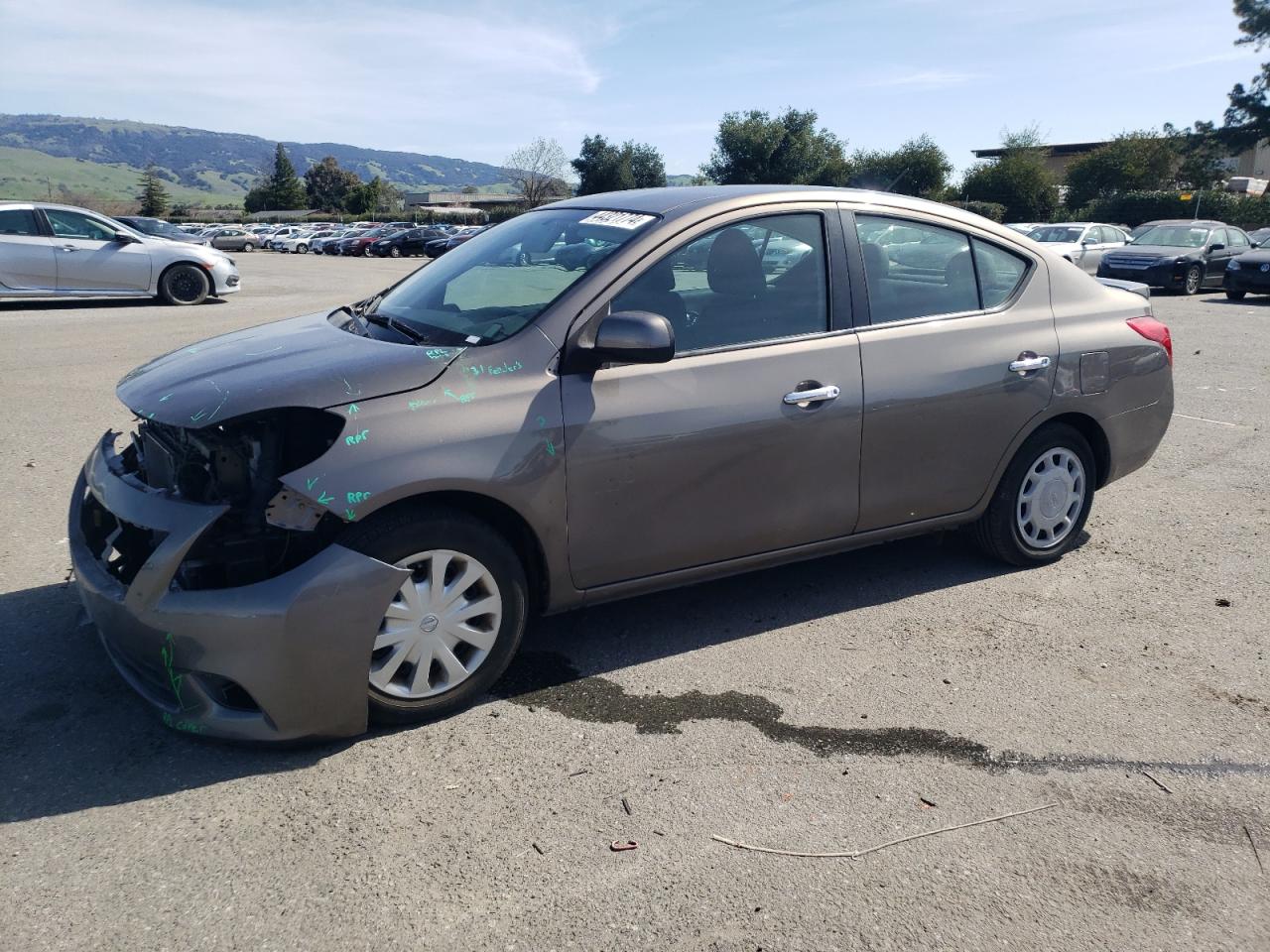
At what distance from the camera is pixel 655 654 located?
3947 millimetres

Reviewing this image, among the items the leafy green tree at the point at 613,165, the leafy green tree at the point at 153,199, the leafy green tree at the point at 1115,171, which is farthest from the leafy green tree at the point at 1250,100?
the leafy green tree at the point at 153,199

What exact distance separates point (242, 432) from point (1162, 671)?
3491 millimetres

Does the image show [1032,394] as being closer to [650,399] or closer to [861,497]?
[861,497]

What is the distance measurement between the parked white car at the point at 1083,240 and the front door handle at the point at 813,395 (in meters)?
19.1

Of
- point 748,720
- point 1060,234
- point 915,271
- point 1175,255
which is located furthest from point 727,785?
point 1060,234

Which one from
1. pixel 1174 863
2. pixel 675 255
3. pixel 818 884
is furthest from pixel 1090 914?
pixel 675 255

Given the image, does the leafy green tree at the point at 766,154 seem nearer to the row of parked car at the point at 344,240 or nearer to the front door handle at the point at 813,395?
the row of parked car at the point at 344,240

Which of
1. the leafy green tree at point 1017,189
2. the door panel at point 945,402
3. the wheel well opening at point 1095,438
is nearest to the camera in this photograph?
the door panel at point 945,402

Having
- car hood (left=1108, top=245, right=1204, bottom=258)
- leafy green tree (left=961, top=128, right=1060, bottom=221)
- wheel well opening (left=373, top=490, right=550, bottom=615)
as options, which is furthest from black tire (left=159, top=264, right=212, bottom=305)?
leafy green tree (left=961, top=128, right=1060, bottom=221)

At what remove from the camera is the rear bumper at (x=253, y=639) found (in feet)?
9.75

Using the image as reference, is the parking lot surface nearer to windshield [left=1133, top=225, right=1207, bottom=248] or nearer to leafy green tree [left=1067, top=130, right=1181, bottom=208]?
windshield [left=1133, top=225, right=1207, bottom=248]

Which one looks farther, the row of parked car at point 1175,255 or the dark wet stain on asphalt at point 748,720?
the row of parked car at point 1175,255

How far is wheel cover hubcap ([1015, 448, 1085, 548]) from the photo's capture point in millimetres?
4738

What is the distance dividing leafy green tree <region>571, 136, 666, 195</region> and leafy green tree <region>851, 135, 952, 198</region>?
1930 centimetres
